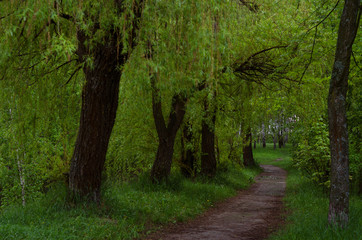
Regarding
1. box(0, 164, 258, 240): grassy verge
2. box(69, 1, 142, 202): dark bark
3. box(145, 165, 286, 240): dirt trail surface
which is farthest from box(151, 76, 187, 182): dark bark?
box(69, 1, 142, 202): dark bark

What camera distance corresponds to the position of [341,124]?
251 inches

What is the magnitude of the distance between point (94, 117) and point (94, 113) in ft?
0.29

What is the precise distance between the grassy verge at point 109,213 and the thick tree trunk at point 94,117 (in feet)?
1.68

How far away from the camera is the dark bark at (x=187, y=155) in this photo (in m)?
15.0

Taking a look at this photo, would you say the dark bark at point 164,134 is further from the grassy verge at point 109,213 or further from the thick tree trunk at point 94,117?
the thick tree trunk at point 94,117

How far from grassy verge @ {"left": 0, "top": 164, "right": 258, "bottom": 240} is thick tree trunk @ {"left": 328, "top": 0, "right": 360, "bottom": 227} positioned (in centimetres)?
390

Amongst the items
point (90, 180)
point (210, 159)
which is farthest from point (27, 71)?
point (210, 159)

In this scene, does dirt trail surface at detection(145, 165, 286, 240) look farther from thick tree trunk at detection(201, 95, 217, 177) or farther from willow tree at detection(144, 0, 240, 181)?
willow tree at detection(144, 0, 240, 181)

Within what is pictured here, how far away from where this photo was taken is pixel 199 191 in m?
12.2

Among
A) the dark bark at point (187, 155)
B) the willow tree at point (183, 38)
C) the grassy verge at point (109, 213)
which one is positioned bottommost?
the grassy verge at point (109, 213)

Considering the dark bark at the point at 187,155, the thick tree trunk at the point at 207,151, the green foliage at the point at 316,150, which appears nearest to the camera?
the green foliage at the point at 316,150

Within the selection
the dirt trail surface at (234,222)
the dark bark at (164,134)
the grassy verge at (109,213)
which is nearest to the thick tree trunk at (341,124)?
the dirt trail surface at (234,222)

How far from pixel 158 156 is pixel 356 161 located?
6.22m

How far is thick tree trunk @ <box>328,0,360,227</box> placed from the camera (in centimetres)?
632
